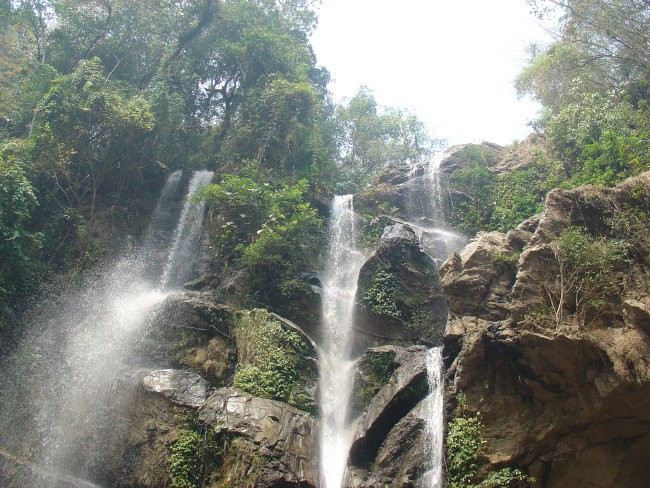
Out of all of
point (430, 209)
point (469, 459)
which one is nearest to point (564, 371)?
point (469, 459)

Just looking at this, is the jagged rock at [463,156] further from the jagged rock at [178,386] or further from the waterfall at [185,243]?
the jagged rock at [178,386]

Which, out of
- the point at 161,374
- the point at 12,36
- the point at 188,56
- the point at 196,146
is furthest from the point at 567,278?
the point at 12,36

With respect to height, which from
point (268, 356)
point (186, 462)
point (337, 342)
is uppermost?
point (337, 342)

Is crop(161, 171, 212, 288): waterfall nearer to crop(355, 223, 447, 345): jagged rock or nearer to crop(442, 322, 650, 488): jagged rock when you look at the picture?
crop(355, 223, 447, 345): jagged rock

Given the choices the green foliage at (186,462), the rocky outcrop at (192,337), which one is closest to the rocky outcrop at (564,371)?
the green foliage at (186,462)

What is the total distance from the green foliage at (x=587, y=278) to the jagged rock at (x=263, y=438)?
580cm

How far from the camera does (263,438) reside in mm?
9023

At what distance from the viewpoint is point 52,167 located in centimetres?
1609

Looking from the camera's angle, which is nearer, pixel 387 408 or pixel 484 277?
pixel 387 408

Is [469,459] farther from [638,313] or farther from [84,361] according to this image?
[84,361]

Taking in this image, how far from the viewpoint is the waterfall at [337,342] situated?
10.2 meters

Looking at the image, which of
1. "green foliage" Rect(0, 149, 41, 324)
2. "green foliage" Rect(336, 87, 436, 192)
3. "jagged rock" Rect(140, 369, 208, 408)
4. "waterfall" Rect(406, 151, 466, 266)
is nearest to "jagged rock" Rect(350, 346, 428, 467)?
"jagged rock" Rect(140, 369, 208, 408)

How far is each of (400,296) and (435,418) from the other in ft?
16.4

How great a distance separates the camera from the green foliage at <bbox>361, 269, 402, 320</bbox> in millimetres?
13554
